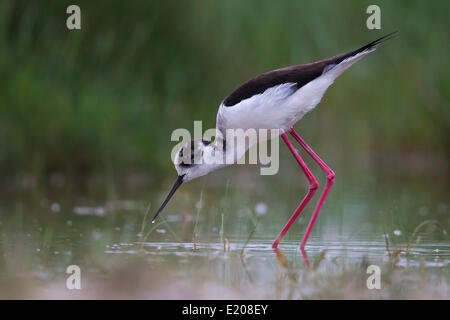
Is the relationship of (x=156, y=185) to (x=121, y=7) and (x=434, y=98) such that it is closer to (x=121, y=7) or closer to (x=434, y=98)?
(x=121, y=7)

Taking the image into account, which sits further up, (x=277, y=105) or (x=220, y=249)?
(x=277, y=105)

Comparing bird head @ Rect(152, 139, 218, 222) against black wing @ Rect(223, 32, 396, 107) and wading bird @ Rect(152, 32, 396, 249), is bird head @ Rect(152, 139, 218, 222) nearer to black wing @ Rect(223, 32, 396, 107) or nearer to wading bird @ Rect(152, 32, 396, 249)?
wading bird @ Rect(152, 32, 396, 249)

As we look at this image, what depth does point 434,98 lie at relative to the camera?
36.0 ft

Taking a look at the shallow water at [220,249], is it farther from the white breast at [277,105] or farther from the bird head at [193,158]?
the white breast at [277,105]

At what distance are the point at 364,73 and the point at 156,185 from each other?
12.2ft

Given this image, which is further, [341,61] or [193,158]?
[193,158]

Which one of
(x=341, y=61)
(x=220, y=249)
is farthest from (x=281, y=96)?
(x=220, y=249)

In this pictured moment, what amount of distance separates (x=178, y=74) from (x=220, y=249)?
4.98m

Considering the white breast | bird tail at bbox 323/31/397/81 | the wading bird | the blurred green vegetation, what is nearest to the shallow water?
the wading bird

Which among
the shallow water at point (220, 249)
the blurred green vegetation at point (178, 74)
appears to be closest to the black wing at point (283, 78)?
the shallow water at point (220, 249)

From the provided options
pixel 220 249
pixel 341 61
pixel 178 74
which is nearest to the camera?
pixel 220 249

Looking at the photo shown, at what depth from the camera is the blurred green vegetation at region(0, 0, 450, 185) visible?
9562mm

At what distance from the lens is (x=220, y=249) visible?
5.56m

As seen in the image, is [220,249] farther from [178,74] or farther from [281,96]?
[178,74]
